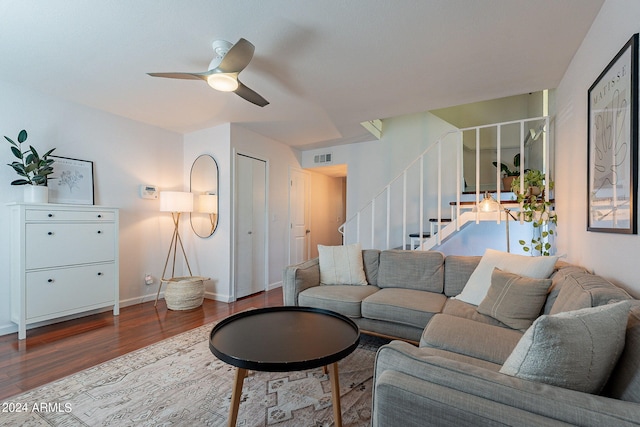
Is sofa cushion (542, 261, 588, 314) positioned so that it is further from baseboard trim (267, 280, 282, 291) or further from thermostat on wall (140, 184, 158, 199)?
thermostat on wall (140, 184, 158, 199)

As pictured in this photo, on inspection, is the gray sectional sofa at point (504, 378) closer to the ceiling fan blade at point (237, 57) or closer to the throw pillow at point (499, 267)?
the throw pillow at point (499, 267)

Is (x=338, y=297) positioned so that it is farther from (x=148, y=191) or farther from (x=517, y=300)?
(x=148, y=191)

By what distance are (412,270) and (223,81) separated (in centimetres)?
222

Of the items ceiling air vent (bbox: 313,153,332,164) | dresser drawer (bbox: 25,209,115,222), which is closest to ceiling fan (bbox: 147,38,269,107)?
dresser drawer (bbox: 25,209,115,222)

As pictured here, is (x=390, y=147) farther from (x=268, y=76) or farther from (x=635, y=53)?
(x=635, y=53)

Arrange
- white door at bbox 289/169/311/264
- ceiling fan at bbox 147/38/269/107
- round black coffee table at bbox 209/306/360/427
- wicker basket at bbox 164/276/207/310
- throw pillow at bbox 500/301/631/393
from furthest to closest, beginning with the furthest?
white door at bbox 289/169/311/264 < wicker basket at bbox 164/276/207/310 < ceiling fan at bbox 147/38/269/107 < round black coffee table at bbox 209/306/360/427 < throw pillow at bbox 500/301/631/393

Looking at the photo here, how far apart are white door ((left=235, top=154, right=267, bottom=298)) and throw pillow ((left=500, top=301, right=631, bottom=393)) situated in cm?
351

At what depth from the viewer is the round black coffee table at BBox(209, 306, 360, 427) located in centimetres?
133

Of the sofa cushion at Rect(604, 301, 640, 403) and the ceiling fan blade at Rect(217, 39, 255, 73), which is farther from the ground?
the ceiling fan blade at Rect(217, 39, 255, 73)

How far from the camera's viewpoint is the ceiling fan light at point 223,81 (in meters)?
2.08

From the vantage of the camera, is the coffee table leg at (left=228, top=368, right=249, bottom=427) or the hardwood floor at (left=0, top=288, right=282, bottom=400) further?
the hardwood floor at (left=0, top=288, right=282, bottom=400)

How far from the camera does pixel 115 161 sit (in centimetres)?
348

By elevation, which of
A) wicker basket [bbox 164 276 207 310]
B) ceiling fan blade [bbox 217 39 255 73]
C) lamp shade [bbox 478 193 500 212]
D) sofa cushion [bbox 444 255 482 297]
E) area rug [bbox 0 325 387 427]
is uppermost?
ceiling fan blade [bbox 217 39 255 73]

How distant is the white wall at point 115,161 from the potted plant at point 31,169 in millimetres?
110
